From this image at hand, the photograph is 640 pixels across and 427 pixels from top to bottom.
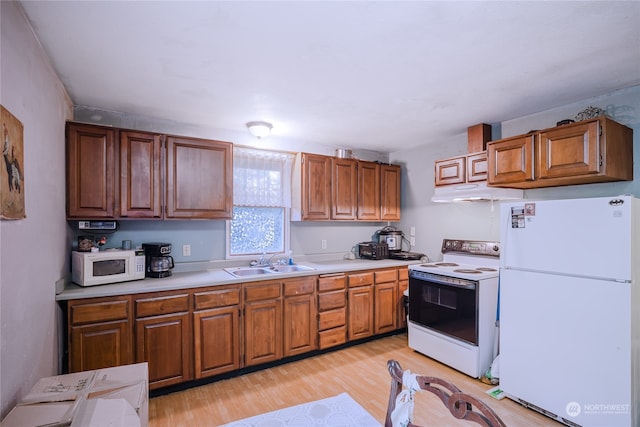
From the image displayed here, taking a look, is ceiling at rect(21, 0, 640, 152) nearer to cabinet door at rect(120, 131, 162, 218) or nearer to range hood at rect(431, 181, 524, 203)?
cabinet door at rect(120, 131, 162, 218)

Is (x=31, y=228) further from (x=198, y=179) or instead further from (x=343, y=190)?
(x=343, y=190)

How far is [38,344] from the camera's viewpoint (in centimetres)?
173

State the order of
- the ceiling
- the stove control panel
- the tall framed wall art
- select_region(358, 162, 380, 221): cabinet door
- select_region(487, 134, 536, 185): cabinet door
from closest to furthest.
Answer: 1. the tall framed wall art
2. the ceiling
3. select_region(487, 134, 536, 185): cabinet door
4. the stove control panel
5. select_region(358, 162, 380, 221): cabinet door

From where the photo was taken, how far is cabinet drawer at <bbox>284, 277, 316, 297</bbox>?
3121 mm

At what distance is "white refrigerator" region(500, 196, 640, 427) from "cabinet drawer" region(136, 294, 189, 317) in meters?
2.58

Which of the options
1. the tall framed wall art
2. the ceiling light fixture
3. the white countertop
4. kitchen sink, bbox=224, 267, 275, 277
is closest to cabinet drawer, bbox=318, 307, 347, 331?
the white countertop

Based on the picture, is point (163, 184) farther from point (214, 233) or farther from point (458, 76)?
point (458, 76)

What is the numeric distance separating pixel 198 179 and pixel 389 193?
2.47 m

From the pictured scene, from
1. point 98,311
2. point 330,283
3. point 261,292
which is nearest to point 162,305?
point 98,311

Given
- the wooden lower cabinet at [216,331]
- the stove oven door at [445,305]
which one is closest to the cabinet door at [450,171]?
the stove oven door at [445,305]

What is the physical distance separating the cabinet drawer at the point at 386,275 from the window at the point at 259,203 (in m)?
1.14

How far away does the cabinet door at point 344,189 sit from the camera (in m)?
3.86

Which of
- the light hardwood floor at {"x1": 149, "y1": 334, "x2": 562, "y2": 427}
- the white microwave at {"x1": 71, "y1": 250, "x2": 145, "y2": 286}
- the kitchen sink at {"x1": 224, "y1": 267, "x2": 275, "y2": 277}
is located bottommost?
the light hardwood floor at {"x1": 149, "y1": 334, "x2": 562, "y2": 427}

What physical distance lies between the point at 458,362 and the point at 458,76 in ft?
8.04
